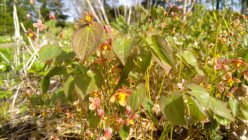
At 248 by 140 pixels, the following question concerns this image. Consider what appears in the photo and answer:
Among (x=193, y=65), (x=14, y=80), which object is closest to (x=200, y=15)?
(x=14, y=80)

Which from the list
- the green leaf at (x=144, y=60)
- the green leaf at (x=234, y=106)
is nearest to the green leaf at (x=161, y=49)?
the green leaf at (x=144, y=60)

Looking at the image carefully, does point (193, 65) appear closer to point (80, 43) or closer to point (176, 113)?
point (176, 113)

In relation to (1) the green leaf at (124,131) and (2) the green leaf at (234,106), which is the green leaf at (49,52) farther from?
(2) the green leaf at (234,106)

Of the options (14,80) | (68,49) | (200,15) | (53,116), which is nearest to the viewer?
(68,49)

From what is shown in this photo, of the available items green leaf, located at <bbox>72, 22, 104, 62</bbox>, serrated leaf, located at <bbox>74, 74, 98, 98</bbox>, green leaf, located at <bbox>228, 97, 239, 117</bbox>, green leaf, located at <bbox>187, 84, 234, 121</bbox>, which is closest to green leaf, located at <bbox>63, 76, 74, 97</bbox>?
serrated leaf, located at <bbox>74, 74, 98, 98</bbox>

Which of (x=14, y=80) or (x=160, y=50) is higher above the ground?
(x=160, y=50)
